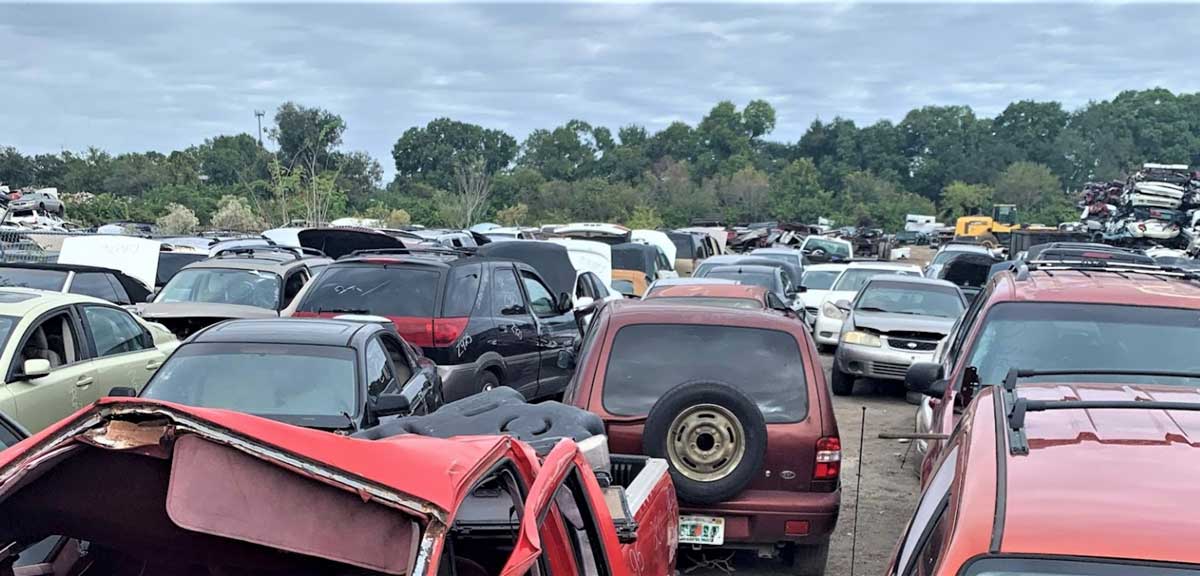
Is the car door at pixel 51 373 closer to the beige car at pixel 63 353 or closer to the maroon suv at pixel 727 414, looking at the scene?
the beige car at pixel 63 353

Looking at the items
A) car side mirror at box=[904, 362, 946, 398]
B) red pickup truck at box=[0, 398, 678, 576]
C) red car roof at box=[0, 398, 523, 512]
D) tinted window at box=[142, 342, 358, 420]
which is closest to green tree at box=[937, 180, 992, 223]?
car side mirror at box=[904, 362, 946, 398]

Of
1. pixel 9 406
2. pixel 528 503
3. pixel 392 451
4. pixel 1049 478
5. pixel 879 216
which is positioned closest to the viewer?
pixel 392 451

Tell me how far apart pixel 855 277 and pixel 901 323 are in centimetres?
652

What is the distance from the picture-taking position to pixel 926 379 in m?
7.37

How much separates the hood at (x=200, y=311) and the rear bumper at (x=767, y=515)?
6.35m

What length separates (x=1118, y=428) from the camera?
3.51 metres

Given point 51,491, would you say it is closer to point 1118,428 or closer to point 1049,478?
point 1049,478

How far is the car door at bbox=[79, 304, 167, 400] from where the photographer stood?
9.44 m

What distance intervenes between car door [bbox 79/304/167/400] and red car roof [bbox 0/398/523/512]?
6.88 meters

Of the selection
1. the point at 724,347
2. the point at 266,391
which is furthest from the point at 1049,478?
the point at 266,391

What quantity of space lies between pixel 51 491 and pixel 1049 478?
2564 millimetres

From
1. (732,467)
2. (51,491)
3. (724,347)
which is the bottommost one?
(732,467)

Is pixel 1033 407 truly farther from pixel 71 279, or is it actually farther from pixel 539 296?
pixel 71 279

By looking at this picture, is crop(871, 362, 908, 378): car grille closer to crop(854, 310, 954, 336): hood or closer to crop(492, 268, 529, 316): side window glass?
crop(854, 310, 954, 336): hood
